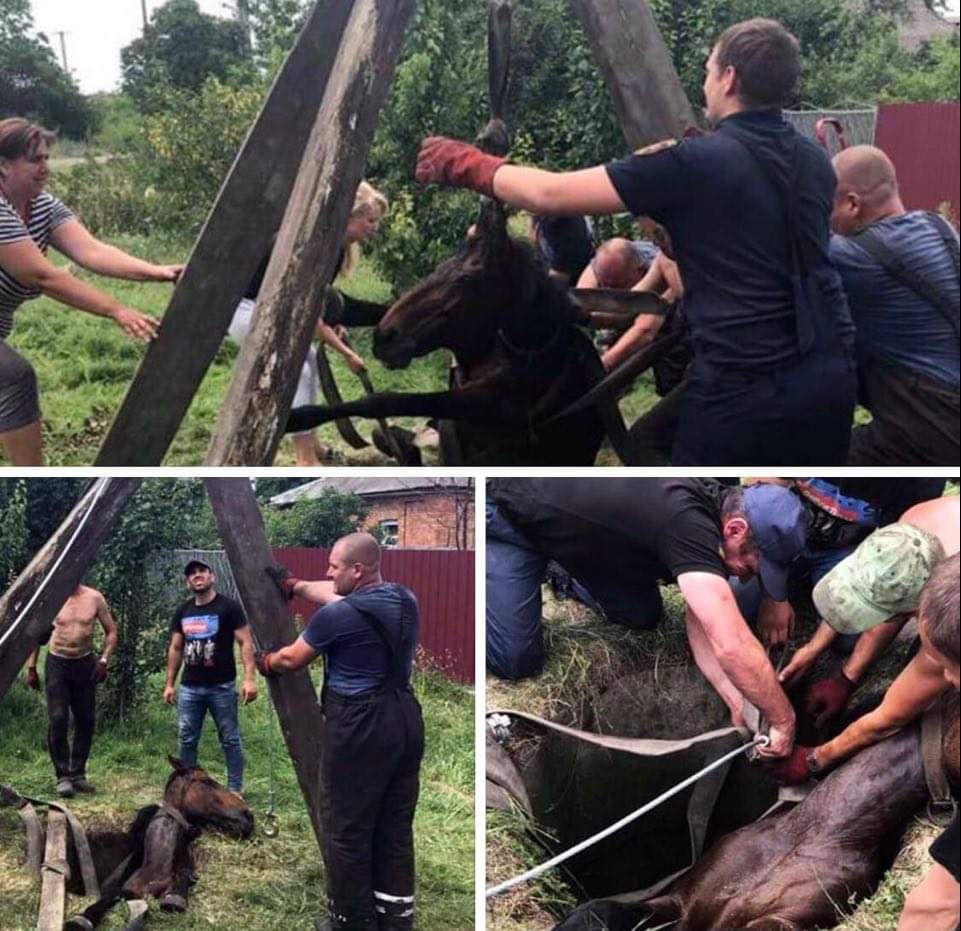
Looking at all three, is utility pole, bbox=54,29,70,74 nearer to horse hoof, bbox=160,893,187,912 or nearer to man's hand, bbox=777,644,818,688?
horse hoof, bbox=160,893,187,912

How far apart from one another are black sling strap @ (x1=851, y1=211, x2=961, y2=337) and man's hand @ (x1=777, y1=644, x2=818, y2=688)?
708mm

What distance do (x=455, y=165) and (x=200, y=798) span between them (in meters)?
1.33

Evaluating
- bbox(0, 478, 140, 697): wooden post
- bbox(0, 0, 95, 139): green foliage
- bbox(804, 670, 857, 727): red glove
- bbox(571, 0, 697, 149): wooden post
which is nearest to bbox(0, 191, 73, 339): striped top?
bbox(0, 0, 95, 139): green foliage

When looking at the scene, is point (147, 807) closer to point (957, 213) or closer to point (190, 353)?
point (190, 353)

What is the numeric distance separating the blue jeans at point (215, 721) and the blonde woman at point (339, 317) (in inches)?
18.9

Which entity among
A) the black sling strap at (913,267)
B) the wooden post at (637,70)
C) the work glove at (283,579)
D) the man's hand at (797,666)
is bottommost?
the man's hand at (797,666)

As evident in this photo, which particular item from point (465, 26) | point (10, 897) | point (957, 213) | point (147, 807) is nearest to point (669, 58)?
point (465, 26)

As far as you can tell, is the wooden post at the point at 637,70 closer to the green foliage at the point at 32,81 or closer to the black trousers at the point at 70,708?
the green foliage at the point at 32,81

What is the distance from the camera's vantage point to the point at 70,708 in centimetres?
278

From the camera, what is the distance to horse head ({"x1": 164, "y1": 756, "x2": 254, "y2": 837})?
280 cm

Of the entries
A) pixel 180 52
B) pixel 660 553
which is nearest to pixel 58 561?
pixel 180 52

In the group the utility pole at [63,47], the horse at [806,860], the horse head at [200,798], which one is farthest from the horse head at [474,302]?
the horse at [806,860]

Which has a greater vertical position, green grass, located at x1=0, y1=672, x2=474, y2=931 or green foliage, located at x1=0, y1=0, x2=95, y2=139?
green foliage, located at x1=0, y1=0, x2=95, y2=139

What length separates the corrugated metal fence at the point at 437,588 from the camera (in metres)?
2.75
